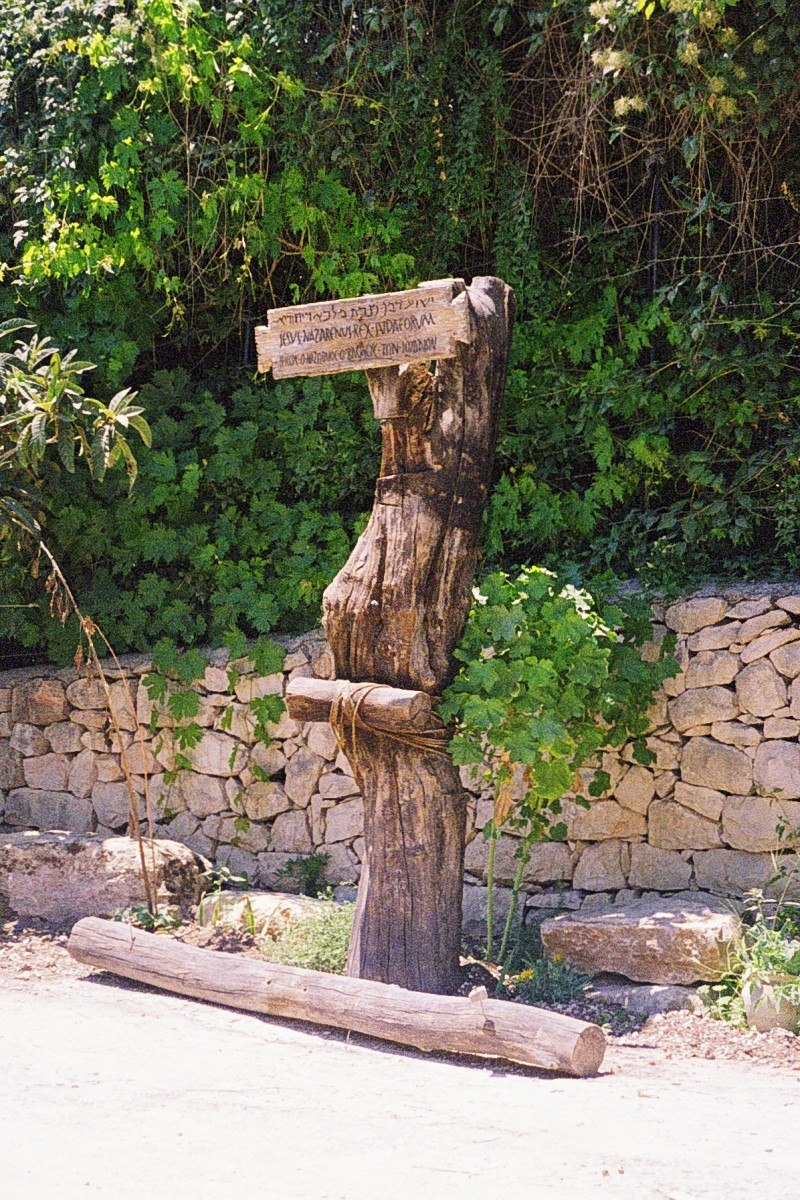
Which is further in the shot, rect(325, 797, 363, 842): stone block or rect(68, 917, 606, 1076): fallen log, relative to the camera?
rect(325, 797, 363, 842): stone block

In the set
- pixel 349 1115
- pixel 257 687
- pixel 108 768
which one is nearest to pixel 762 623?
pixel 257 687

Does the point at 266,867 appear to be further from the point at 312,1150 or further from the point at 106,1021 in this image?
the point at 312,1150

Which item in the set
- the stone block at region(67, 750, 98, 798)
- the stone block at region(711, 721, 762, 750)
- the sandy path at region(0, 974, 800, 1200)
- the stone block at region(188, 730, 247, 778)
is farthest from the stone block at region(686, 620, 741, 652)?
the stone block at region(67, 750, 98, 798)

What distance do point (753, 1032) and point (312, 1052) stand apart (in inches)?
68.4

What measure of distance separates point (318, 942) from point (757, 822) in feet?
6.75

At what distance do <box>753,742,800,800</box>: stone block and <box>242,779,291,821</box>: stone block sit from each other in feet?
8.47

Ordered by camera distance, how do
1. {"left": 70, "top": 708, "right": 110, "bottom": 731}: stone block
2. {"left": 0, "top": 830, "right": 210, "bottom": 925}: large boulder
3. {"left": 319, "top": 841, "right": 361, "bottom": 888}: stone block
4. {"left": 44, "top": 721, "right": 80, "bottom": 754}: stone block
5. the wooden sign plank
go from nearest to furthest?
the wooden sign plank → {"left": 0, "top": 830, "right": 210, "bottom": 925}: large boulder → {"left": 319, "top": 841, "right": 361, "bottom": 888}: stone block → {"left": 70, "top": 708, "right": 110, "bottom": 731}: stone block → {"left": 44, "top": 721, "right": 80, "bottom": 754}: stone block

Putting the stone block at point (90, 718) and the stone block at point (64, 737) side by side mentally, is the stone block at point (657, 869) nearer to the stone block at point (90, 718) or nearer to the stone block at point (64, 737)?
the stone block at point (90, 718)

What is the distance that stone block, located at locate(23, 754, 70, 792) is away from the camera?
25.1ft

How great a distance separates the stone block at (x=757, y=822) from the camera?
18.7ft

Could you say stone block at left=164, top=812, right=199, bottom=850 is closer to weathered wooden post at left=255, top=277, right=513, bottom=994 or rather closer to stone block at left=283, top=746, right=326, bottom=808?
stone block at left=283, top=746, right=326, bottom=808

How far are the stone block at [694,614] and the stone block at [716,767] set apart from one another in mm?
535

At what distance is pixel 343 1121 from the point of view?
382 cm

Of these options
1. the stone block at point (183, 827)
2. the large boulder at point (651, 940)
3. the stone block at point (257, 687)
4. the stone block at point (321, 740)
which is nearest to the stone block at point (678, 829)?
the large boulder at point (651, 940)
